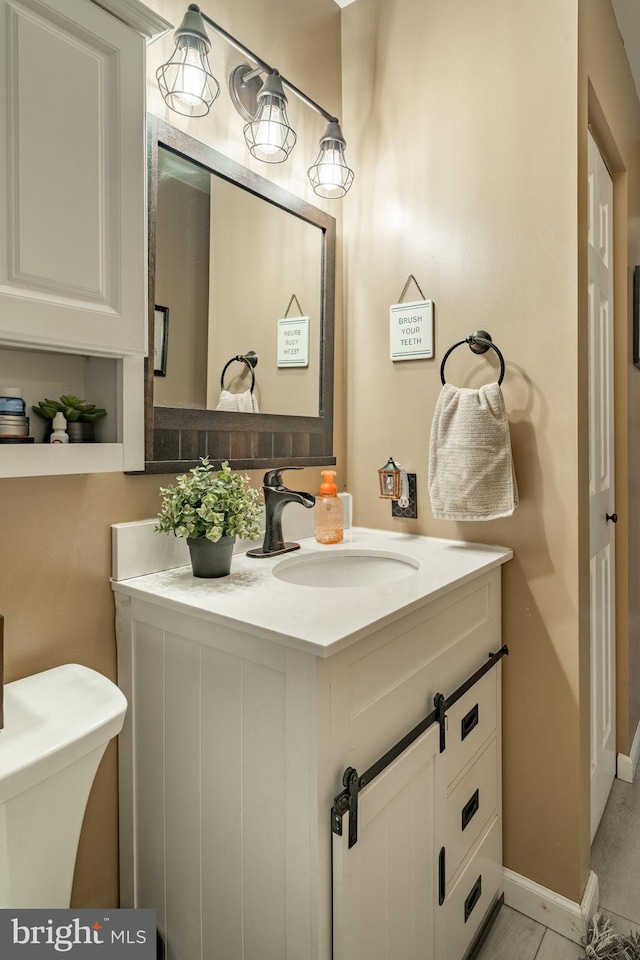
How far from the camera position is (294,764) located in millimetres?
867

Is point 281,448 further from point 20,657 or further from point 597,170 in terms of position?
point 597,170

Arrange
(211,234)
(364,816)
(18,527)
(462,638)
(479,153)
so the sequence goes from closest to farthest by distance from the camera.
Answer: (364,816) < (18,527) < (462,638) < (211,234) < (479,153)

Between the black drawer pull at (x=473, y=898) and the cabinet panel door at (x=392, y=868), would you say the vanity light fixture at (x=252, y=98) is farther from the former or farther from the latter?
the black drawer pull at (x=473, y=898)

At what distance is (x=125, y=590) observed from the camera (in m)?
1.13

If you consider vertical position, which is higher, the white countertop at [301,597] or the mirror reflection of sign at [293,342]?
the mirror reflection of sign at [293,342]

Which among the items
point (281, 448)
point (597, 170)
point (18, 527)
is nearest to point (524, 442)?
point (281, 448)

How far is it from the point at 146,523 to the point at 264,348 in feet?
2.01

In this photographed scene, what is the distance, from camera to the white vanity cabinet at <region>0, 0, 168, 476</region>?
85cm

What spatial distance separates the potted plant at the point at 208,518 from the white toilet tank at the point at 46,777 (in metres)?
0.31

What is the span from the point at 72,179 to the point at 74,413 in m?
0.39

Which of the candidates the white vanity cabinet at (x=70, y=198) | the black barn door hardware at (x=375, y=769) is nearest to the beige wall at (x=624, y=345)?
the black barn door hardware at (x=375, y=769)

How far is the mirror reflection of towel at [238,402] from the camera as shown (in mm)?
1413

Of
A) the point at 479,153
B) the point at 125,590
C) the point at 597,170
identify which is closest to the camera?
the point at 125,590

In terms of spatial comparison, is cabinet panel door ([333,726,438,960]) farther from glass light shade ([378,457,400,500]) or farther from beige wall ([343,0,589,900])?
glass light shade ([378,457,400,500])
